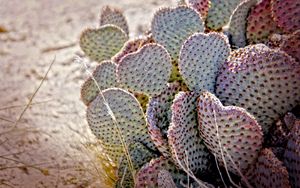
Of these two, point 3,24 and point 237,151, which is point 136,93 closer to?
point 237,151

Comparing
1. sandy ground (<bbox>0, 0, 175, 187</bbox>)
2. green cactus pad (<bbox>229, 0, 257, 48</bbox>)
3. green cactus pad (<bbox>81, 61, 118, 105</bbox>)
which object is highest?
green cactus pad (<bbox>229, 0, 257, 48</bbox>)

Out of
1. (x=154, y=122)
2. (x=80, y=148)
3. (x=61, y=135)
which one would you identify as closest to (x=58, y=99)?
(x=61, y=135)

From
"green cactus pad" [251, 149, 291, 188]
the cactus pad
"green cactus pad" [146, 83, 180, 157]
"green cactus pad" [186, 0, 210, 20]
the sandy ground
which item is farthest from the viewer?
the cactus pad

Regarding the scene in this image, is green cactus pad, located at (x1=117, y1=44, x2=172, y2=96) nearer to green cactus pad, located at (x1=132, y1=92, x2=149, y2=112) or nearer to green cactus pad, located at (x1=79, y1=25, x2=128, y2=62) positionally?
green cactus pad, located at (x1=132, y1=92, x2=149, y2=112)

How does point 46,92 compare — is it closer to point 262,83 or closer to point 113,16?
point 113,16

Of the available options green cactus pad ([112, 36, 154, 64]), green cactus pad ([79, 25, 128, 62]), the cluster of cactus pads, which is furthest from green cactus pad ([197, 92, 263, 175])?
green cactus pad ([79, 25, 128, 62])

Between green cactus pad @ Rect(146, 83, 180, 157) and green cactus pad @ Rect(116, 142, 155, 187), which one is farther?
green cactus pad @ Rect(116, 142, 155, 187)

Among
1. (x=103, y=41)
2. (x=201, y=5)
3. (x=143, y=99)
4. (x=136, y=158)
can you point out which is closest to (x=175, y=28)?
(x=201, y=5)

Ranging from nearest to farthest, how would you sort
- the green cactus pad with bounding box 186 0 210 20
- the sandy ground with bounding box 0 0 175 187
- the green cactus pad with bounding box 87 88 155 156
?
the green cactus pad with bounding box 87 88 155 156
the green cactus pad with bounding box 186 0 210 20
the sandy ground with bounding box 0 0 175 187
